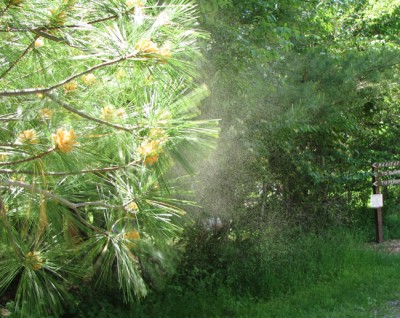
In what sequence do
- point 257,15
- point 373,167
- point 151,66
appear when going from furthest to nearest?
point 373,167, point 257,15, point 151,66

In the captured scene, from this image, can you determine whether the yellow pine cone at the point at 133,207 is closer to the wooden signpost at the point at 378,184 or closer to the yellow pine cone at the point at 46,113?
the yellow pine cone at the point at 46,113

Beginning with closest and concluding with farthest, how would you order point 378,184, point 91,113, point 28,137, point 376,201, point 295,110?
point 28,137 → point 91,113 → point 295,110 → point 376,201 → point 378,184

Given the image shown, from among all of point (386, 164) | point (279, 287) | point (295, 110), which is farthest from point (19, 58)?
point (386, 164)

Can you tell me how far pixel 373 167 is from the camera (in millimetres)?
8789

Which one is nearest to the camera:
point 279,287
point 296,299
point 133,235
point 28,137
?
point 28,137

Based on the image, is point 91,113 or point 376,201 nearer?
point 91,113

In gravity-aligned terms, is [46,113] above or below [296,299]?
above

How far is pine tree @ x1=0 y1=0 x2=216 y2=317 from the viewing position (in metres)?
2.23

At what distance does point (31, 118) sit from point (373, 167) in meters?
7.18

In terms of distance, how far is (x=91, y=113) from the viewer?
2508 millimetres

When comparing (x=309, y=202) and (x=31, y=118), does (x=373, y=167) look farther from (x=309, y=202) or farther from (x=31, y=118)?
(x=31, y=118)

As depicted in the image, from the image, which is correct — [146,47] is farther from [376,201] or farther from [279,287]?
[376,201]

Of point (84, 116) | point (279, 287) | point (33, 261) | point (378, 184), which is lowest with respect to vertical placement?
point (279, 287)

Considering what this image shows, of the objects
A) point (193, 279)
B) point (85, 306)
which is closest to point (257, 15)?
point (193, 279)
